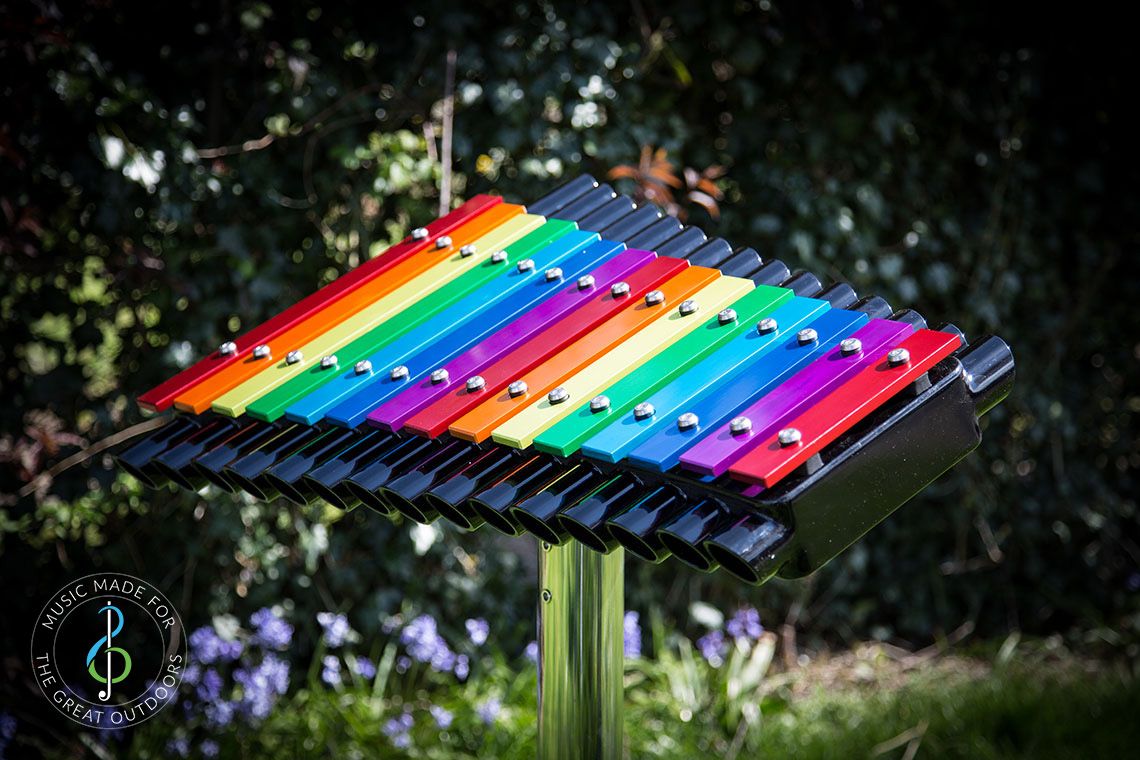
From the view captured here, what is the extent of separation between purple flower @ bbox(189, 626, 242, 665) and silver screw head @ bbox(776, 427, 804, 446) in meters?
2.47

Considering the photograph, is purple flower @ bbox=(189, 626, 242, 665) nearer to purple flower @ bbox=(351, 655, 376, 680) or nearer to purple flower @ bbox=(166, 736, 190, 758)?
purple flower @ bbox=(166, 736, 190, 758)

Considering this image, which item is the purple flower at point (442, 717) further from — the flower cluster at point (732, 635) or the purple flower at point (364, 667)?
the flower cluster at point (732, 635)

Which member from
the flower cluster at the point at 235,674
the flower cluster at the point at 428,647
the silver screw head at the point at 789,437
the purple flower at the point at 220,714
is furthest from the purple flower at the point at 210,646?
the silver screw head at the point at 789,437

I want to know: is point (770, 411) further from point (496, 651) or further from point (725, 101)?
point (725, 101)

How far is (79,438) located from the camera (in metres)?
3.74

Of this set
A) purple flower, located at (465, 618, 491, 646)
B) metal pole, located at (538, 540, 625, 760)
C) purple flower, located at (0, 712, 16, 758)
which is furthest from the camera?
purple flower, located at (465, 618, 491, 646)

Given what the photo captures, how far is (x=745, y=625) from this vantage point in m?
4.52

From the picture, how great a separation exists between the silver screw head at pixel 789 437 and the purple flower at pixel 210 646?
8.10ft

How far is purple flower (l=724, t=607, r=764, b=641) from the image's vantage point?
428 centimetres

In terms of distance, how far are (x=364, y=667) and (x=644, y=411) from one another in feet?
7.31

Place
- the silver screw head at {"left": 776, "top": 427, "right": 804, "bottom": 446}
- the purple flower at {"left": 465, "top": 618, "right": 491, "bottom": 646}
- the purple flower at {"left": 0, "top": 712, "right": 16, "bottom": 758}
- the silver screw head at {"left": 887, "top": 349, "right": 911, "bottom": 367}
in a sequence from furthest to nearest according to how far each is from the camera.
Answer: the purple flower at {"left": 465, "top": 618, "right": 491, "bottom": 646} → the purple flower at {"left": 0, "top": 712, "right": 16, "bottom": 758} → the silver screw head at {"left": 887, "top": 349, "right": 911, "bottom": 367} → the silver screw head at {"left": 776, "top": 427, "right": 804, "bottom": 446}

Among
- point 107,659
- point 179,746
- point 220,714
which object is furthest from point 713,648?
point 107,659

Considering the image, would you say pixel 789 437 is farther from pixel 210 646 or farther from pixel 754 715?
pixel 210 646

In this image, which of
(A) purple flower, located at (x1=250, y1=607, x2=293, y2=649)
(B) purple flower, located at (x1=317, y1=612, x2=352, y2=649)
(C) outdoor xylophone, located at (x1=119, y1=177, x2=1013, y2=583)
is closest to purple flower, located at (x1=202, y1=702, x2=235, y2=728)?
(A) purple flower, located at (x1=250, y1=607, x2=293, y2=649)
